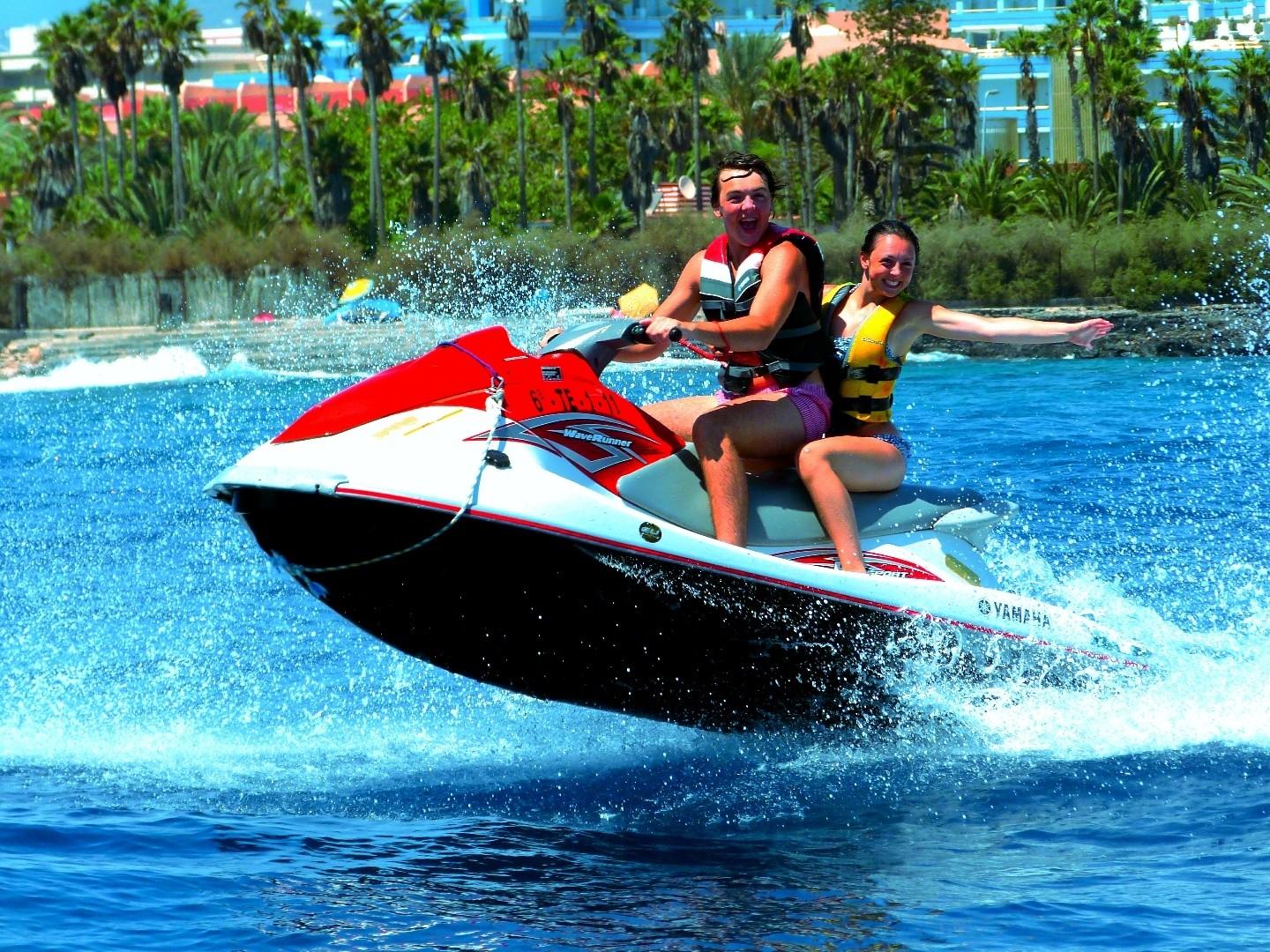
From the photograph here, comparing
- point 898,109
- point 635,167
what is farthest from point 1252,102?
point 635,167

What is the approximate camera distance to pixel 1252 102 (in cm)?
4291

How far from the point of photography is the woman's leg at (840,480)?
531 cm

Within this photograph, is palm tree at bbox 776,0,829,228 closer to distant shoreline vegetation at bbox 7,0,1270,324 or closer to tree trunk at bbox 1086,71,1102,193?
distant shoreline vegetation at bbox 7,0,1270,324

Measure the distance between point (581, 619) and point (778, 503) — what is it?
30.9 inches

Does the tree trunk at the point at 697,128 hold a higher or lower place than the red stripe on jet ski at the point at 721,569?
higher

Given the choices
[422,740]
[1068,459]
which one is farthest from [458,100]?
[422,740]

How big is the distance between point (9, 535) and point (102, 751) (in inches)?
263

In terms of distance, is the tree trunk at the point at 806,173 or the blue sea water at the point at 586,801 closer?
the blue sea water at the point at 586,801

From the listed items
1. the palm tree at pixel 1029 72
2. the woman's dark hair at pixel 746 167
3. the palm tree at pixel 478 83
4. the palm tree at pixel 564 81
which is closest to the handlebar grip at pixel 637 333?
the woman's dark hair at pixel 746 167

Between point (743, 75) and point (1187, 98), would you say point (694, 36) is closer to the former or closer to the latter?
point (1187, 98)

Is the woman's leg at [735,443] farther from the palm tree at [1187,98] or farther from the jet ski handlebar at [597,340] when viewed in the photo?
the palm tree at [1187,98]

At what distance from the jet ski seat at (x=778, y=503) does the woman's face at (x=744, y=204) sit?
705 millimetres

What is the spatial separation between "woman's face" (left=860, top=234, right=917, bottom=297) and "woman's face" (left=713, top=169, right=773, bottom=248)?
18.6 inches

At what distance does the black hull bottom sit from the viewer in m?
4.88
